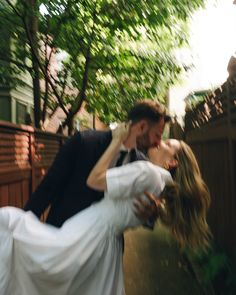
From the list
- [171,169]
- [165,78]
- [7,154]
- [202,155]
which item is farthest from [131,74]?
[171,169]

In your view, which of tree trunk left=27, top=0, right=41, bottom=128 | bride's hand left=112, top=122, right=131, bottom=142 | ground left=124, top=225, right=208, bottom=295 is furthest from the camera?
tree trunk left=27, top=0, right=41, bottom=128

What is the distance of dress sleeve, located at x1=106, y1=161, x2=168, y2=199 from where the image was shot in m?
2.95

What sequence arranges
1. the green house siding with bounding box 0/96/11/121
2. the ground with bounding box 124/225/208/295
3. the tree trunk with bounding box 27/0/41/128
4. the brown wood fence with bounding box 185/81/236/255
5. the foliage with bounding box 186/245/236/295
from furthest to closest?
the green house siding with bounding box 0/96/11/121
the tree trunk with bounding box 27/0/41/128
the ground with bounding box 124/225/208/295
the brown wood fence with bounding box 185/81/236/255
the foliage with bounding box 186/245/236/295

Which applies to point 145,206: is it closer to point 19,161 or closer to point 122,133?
point 122,133

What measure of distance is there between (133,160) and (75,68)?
795 centimetres

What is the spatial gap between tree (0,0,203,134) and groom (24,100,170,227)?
6.01m

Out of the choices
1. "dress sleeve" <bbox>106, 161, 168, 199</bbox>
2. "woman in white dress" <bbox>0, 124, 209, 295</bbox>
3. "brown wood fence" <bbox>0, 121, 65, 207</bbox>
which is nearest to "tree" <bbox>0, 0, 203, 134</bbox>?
"brown wood fence" <bbox>0, 121, 65, 207</bbox>

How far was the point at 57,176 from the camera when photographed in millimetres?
3373

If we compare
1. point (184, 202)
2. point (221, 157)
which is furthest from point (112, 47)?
point (184, 202)

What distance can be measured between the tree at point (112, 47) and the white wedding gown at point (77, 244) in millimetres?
6453

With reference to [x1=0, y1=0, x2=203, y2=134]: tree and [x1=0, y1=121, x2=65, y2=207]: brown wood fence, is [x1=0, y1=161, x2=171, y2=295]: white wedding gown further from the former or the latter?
[x1=0, y1=0, x2=203, y2=134]: tree

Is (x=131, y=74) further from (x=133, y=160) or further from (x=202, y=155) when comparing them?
(x=133, y=160)

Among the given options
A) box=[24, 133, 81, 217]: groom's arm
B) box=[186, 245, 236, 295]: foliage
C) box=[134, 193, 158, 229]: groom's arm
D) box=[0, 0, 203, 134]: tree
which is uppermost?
box=[0, 0, 203, 134]: tree

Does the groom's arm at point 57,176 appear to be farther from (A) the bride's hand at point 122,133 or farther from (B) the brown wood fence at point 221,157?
(B) the brown wood fence at point 221,157
